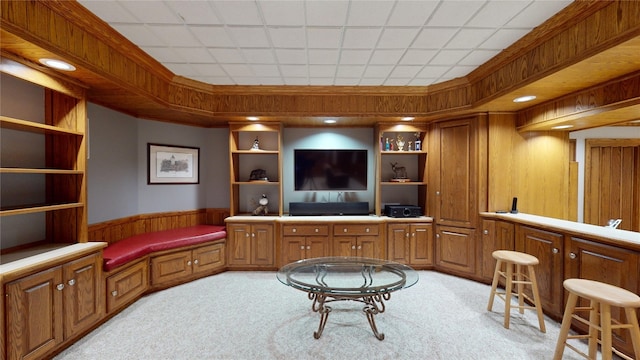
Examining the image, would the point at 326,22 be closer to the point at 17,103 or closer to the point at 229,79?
the point at 229,79

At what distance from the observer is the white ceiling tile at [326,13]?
197 centimetres

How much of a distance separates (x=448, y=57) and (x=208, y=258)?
12.6 feet

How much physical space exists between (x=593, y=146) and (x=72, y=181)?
674 centimetres

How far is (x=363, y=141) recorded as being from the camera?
440cm

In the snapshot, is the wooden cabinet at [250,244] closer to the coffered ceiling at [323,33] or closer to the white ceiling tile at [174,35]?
the coffered ceiling at [323,33]

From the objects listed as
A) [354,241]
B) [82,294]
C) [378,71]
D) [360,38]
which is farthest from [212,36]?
[354,241]

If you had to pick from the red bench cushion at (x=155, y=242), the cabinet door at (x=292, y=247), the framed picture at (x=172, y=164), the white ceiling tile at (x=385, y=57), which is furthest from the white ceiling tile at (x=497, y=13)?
the framed picture at (x=172, y=164)

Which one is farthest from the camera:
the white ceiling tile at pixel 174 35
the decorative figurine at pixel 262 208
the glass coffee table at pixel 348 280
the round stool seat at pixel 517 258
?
the decorative figurine at pixel 262 208

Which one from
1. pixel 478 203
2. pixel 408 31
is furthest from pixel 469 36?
pixel 478 203

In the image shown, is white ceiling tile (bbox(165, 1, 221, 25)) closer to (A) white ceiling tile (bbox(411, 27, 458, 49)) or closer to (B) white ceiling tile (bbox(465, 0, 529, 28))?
(A) white ceiling tile (bbox(411, 27, 458, 49))

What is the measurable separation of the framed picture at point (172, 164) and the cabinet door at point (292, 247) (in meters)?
1.79

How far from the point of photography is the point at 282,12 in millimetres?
2068

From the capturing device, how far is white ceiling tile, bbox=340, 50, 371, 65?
2674 millimetres

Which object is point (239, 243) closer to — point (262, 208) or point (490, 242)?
point (262, 208)
